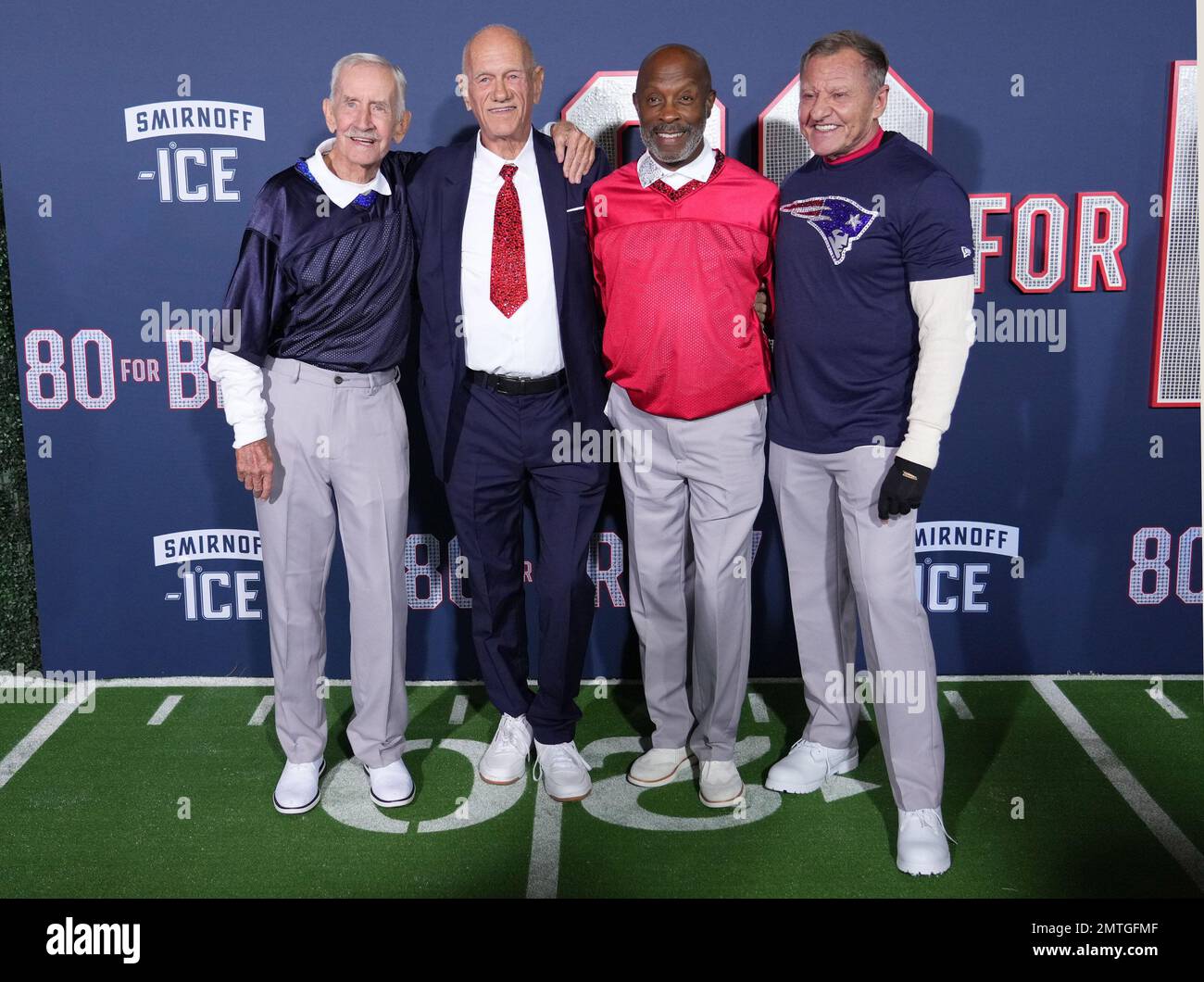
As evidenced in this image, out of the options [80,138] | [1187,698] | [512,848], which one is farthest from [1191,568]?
[80,138]

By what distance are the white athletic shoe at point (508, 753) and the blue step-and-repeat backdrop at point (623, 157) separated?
26.3 inches

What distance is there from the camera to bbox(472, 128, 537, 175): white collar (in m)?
3.08

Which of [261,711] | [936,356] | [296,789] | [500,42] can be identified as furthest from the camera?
[261,711]

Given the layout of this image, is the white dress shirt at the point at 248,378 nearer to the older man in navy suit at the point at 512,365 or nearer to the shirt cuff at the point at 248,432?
the shirt cuff at the point at 248,432

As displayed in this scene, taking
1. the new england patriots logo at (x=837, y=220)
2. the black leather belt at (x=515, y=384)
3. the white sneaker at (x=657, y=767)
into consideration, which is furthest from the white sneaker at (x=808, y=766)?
the new england patriots logo at (x=837, y=220)

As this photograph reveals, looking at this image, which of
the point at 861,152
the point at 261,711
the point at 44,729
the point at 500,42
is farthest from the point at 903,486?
the point at 44,729

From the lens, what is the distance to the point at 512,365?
310 centimetres

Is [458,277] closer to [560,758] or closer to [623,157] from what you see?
[623,157]

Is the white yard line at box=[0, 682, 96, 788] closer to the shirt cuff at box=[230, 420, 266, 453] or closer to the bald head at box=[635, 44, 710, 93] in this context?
the shirt cuff at box=[230, 420, 266, 453]

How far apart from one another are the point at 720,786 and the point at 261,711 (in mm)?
1471

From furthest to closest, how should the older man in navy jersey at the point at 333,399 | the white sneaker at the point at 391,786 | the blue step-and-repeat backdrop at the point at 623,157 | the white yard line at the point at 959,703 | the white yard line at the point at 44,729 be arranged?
the white yard line at the point at 959,703, the blue step-and-repeat backdrop at the point at 623,157, the white yard line at the point at 44,729, the white sneaker at the point at 391,786, the older man in navy jersey at the point at 333,399

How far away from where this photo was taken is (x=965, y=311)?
108 inches

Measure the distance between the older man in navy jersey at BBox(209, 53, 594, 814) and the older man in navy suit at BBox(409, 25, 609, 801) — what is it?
91mm

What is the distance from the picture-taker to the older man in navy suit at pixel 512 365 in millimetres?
3051
